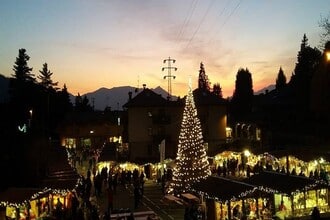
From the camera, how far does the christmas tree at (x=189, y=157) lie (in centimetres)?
3031

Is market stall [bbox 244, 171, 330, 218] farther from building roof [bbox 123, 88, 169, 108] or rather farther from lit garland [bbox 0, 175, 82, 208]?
building roof [bbox 123, 88, 169, 108]

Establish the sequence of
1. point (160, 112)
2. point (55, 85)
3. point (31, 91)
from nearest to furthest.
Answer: point (160, 112) < point (31, 91) < point (55, 85)

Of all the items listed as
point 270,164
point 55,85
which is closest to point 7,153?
point 270,164

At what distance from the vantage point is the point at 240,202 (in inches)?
842

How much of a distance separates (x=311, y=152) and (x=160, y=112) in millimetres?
21943

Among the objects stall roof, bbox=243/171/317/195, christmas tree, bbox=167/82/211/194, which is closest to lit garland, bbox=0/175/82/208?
christmas tree, bbox=167/82/211/194

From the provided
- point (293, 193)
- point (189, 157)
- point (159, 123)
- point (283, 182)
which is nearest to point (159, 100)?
point (159, 123)

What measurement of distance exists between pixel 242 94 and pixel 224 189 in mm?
59417

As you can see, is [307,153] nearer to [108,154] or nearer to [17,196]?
[108,154]

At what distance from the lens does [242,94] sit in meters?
79.1

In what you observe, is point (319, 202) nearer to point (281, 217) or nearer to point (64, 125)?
point (281, 217)

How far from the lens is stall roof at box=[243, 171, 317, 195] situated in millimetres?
20312

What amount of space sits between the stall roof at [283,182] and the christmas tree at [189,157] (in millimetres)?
8229

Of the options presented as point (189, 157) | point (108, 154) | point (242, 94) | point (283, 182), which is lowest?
point (283, 182)
